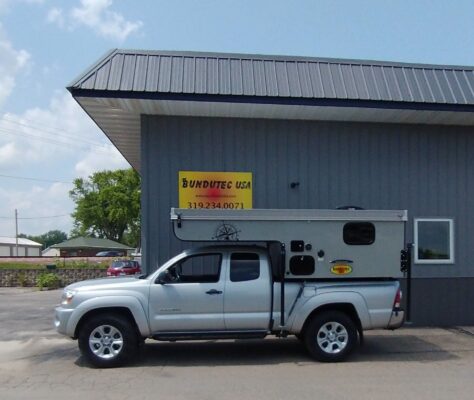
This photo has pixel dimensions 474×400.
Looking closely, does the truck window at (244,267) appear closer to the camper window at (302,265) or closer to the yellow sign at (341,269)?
the camper window at (302,265)

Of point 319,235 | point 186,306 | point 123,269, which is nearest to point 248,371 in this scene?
point 186,306

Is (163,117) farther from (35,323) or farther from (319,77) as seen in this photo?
(35,323)

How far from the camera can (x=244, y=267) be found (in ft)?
30.0

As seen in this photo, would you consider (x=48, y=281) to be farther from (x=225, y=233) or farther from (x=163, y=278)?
(x=225, y=233)

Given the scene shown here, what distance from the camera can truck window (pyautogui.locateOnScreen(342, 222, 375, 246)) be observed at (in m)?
9.52

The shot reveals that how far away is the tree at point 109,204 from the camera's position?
80.4 metres

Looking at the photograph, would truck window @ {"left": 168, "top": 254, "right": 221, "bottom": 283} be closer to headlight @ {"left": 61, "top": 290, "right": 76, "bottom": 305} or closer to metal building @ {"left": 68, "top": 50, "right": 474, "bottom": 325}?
headlight @ {"left": 61, "top": 290, "right": 76, "bottom": 305}

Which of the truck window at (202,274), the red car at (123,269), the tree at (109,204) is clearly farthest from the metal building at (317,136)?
the tree at (109,204)

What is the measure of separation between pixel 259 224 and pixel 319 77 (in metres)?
4.01

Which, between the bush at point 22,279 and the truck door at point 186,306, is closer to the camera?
the truck door at point 186,306

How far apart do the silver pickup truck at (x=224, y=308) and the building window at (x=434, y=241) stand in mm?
3785

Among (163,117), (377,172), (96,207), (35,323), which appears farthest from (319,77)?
(96,207)

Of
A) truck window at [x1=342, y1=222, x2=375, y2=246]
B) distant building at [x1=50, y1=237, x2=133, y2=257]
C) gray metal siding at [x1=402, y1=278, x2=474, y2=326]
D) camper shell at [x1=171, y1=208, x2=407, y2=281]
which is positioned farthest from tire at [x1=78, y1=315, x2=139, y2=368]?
distant building at [x1=50, y1=237, x2=133, y2=257]

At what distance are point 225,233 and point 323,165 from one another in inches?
162
